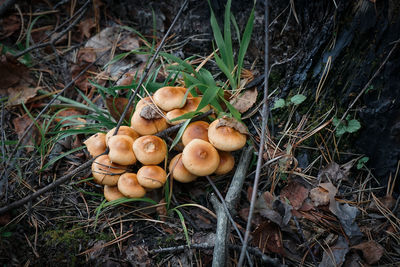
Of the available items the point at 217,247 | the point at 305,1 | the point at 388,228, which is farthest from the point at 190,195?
the point at 305,1

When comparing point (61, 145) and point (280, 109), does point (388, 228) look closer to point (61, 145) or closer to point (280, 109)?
point (280, 109)

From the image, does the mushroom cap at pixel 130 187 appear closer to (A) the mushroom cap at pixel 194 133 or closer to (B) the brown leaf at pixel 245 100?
(A) the mushroom cap at pixel 194 133

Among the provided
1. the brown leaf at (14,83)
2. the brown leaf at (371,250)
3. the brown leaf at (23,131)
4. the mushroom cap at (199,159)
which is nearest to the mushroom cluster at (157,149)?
the mushroom cap at (199,159)

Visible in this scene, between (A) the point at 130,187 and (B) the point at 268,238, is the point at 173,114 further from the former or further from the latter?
(B) the point at 268,238

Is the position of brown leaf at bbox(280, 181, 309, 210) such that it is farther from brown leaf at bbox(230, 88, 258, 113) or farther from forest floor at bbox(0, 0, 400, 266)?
brown leaf at bbox(230, 88, 258, 113)

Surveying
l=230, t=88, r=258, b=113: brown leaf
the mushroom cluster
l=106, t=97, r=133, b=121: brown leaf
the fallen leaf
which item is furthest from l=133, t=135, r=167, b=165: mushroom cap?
the fallen leaf

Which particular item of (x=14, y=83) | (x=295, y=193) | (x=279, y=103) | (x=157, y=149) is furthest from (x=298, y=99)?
(x=14, y=83)
